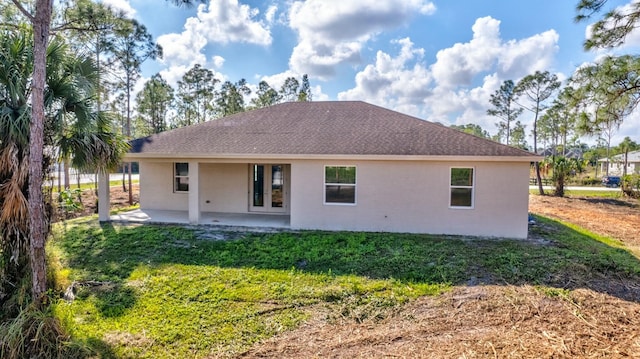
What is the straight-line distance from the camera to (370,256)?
752cm

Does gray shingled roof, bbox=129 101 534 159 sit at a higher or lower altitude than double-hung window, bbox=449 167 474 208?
higher

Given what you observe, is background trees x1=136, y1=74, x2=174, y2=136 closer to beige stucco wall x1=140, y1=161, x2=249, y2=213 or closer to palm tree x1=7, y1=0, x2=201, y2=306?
beige stucco wall x1=140, y1=161, x2=249, y2=213

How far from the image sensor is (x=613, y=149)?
5022 cm

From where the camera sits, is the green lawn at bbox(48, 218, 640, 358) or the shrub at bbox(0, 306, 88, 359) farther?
the green lawn at bbox(48, 218, 640, 358)

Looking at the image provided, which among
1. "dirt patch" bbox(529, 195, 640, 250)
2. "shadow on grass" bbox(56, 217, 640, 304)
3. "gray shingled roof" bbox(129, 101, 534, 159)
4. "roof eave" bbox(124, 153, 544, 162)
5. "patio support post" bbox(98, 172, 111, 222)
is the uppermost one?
"gray shingled roof" bbox(129, 101, 534, 159)

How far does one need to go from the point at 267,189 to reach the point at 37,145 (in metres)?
8.01

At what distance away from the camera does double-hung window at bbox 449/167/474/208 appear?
31.3 feet

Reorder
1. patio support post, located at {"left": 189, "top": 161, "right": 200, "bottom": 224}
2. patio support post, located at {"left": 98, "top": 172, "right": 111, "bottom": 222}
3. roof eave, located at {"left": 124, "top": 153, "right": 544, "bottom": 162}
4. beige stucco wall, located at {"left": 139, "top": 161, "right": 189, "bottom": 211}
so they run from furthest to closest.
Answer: beige stucco wall, located at {"left": 139, "top": 161, "right": 189, "bottom": 211} < patio support post, located at {"left": 98, "top": 172, "right": 111, "bottom": 222} < patio support post, located at {"left": 189, "top": 161, "right": 200, "bottom": 224} < roof eave, located at {"left": 124, "top": 153, "right": 544, "bottom": 162}

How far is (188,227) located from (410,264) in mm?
6692

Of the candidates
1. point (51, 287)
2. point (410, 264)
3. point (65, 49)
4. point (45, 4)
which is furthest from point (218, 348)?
point (65, 49)

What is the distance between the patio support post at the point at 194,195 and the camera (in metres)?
10.5

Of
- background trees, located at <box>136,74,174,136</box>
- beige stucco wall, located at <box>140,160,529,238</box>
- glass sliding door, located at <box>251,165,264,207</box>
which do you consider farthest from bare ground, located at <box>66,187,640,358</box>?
background trees, located at <box>136,74,174,136</box>

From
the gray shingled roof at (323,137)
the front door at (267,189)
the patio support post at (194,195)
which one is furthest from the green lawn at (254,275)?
the front door at (267,189)

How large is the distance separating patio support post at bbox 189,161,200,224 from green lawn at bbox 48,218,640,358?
35.6 inches
